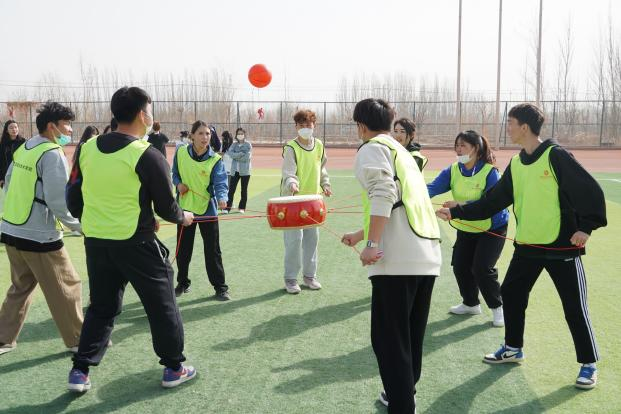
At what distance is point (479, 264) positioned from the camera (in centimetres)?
527

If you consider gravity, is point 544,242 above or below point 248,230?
above

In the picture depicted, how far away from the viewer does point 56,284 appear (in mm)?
4457

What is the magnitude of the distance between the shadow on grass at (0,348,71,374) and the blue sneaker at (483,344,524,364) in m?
3.26

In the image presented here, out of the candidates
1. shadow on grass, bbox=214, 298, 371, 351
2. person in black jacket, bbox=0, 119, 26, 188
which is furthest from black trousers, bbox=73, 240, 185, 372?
person in black jacket, bbox=0, 119, 26, 188

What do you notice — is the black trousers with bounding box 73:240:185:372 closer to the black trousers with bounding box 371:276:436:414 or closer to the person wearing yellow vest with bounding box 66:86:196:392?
the person wearing yellow vest with bounding box 66:86:196:392

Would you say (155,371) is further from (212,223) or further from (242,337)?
(212,223)

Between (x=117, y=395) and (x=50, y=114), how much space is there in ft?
6.95

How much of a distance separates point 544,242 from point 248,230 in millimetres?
6782

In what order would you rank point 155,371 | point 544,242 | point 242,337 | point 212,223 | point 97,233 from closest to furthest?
point 97,233 < point 544,242 < point 155,371 < point 242,337 < point 212,223

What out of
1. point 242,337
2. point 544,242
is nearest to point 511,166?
point 544,242

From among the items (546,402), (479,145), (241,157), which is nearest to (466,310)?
(479,145)

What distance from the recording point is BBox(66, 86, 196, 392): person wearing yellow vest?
3654 millimetres

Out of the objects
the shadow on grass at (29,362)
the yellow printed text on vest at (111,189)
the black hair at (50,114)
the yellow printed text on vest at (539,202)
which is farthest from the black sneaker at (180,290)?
the yellow printed text on vest at (539,202)

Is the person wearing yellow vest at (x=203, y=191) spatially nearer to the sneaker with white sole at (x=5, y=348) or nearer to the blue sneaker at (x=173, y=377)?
the sneaker with white sole at (x=5, y=348)
